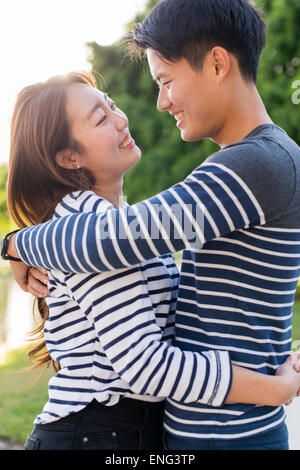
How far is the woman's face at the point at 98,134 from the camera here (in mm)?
1747

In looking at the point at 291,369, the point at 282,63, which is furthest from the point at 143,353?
the point at 282,63

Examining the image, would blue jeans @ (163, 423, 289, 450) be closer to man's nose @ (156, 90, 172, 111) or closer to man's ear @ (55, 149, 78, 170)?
man's ear @ (55, 149, 78, 170)

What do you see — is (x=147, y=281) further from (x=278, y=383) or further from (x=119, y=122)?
(x=119, y=122)

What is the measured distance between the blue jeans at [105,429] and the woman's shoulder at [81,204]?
52 cm

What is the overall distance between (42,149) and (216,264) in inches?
25.6

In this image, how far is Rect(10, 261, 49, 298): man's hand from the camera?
1.75 meters

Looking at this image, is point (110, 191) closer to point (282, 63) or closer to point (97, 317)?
point (97, 317)

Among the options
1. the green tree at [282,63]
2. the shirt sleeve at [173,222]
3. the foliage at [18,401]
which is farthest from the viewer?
the green tree at [282,63]

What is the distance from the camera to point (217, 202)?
137cm

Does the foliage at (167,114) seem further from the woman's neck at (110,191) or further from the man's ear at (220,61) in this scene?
the man's ear at (220,61)

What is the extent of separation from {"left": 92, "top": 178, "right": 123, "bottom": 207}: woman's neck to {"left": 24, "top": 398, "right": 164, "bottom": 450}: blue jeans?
2.08ft

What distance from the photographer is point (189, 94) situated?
163 centimetres

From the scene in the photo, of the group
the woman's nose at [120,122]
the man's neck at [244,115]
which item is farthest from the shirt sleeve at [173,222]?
the woman's nose at [120,122]

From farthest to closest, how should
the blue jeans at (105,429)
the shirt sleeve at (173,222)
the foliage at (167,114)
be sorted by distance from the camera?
the foliage at (167,114) → the blue jeans at (105,429) → the shirt sleeve at (173,222)
